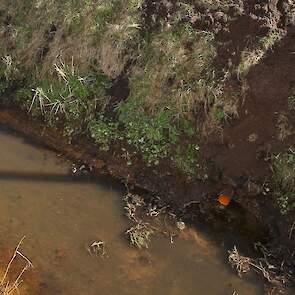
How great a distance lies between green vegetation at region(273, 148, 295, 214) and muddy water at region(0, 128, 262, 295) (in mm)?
895

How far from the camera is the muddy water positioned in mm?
5445

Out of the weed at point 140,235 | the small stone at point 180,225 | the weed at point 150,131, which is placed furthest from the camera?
the weed at point 150,131

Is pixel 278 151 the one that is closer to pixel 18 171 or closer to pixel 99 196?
pixel 99 196

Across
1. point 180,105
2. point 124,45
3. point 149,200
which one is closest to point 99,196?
point 149,200

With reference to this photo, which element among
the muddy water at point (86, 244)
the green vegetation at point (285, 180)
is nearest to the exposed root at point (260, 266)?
the muddy water at point (86, 244)

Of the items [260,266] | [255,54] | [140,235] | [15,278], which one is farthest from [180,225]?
[255,54]

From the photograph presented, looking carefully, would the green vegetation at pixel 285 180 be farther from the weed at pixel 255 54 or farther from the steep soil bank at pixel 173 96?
the weed at pixel 255 54

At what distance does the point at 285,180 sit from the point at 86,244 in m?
2.38

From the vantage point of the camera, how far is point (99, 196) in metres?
6.35

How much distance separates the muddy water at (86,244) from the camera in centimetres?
545

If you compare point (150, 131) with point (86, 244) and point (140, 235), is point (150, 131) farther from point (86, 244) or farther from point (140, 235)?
point (86, 244)

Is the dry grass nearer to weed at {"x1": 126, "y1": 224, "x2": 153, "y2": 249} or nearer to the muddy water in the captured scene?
the muddy water

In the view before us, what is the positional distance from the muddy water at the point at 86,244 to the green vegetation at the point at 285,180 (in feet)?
2.94

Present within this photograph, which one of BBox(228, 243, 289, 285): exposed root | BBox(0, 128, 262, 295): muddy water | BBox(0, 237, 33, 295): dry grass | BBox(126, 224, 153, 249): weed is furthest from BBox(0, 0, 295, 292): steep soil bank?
BBox(0, 237, 33, 295): dry grass
